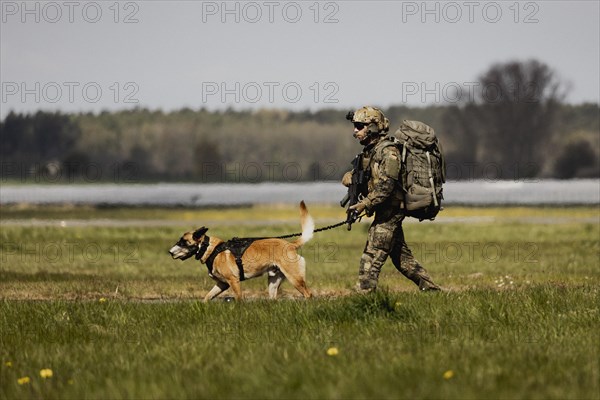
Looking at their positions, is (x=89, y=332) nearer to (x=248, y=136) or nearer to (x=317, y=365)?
(x=317, y=365)

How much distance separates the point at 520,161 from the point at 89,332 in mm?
48191

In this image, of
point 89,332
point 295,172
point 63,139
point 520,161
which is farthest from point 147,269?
point 520,161

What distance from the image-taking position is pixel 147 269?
21.5 m

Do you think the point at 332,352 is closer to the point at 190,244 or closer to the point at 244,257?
the point at 244,257

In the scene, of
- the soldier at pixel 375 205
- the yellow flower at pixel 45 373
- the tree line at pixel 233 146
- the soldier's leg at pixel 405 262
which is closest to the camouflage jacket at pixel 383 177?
the soldier at pixel 375 205

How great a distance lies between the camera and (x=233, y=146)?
146 ft

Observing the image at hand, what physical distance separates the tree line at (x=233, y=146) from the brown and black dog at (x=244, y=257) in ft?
91.4

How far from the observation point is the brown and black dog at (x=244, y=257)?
12.8m

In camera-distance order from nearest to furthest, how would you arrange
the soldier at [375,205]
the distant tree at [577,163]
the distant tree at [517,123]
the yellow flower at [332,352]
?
1. the yellow flower at [332,352]
2. the soldier at [375,205]
3. the distant tree at [577,163]
4. the distant tree at [517,123]

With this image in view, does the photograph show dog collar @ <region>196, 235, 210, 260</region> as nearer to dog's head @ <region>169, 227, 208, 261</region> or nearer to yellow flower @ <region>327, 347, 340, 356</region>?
dog's head @ <region>169, 227, 208, 261</region>

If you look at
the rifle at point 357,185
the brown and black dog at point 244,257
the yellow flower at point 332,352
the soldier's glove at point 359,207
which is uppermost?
the rifle at point 357,185

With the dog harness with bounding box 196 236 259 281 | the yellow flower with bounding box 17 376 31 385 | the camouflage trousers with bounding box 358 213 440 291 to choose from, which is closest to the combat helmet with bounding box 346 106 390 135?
the camouflage trousers with bounding box 358 213 440 291

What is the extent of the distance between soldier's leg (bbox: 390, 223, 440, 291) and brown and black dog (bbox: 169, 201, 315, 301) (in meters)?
1.05

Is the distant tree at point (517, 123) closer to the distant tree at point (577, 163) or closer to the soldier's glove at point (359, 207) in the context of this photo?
the distant tree at point (577, 163)
